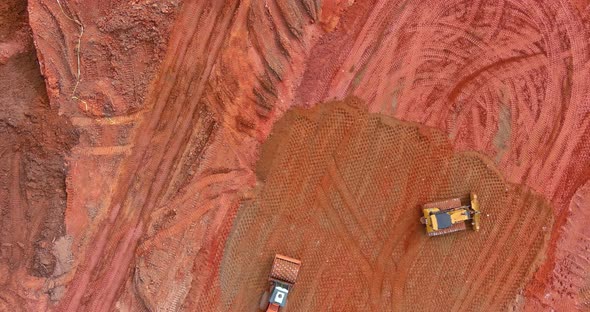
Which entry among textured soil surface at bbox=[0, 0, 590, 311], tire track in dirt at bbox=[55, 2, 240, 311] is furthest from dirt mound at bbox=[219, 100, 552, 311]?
tire track in dirt at bbox=[55, 2, 240, 311]

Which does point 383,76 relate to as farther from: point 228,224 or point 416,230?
point 228,224

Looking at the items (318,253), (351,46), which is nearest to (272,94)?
(351,46)

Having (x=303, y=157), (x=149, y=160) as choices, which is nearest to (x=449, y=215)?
(x=303, y=157)

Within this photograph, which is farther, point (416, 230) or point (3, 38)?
point (416, 230)

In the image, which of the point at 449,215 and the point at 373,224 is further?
the point at 373,224

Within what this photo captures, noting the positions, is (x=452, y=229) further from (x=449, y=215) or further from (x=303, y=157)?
(x=303, y=157)

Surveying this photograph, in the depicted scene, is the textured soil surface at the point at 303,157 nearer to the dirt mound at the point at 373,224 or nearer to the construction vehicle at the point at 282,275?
the dirt mound at the point at 373,224
